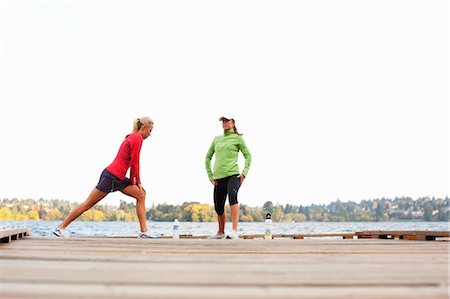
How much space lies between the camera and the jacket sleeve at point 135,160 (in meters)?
6.93

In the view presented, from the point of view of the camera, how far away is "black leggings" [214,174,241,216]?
7.12m

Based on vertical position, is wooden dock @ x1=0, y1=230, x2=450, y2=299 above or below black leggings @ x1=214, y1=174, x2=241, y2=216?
below

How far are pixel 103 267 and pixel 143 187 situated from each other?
14.2 ft

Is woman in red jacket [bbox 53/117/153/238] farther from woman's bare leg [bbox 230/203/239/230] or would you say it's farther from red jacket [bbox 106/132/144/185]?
woman's bare leg [bbox 230/203/239/230]

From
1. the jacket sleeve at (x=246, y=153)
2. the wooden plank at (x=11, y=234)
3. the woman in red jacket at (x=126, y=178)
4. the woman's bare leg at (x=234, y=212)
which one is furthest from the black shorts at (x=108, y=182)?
the jacket sleeve at (x=246, y=153)

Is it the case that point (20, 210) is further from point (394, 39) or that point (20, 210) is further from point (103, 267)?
point (103, 267)

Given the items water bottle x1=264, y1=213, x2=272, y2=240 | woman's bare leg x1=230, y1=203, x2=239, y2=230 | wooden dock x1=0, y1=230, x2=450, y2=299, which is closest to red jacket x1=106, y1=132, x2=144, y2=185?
woman's bare leg x1=230, y1=203, x2=239, y2=230

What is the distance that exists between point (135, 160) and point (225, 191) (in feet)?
4.28

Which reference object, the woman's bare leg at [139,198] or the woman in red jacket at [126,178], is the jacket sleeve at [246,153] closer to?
the woman in red jacket at [126,178]

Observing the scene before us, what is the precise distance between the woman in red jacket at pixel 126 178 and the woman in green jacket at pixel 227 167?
3.21ft

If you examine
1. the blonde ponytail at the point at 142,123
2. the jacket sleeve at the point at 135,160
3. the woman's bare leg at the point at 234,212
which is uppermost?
the blonde ponytail at the point at 142,123

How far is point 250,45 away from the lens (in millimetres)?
34719

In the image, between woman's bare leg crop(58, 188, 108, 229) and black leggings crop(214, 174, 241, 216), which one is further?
black leggings crop(214, 174, 241, 216)

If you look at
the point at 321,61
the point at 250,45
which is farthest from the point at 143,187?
Answer: the point at 321,61
